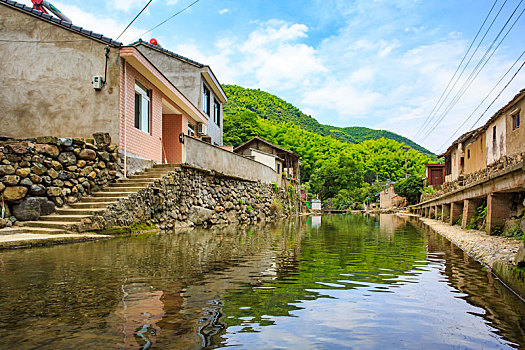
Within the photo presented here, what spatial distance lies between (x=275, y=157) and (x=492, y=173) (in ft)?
79.0

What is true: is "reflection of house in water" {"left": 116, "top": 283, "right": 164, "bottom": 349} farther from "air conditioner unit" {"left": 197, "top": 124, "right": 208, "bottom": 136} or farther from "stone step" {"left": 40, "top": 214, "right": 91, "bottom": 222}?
"air conditioner unit" {"left": 197, "top": 124, "right": 208, "bottom": 136}

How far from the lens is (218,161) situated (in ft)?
56.7

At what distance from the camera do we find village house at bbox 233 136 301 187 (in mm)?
33156

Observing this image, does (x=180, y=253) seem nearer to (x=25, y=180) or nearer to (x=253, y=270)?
(x=253, y=270)

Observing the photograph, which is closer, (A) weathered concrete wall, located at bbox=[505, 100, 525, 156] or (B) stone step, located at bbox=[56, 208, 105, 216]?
(B) stone step, located at bbox=[56, 208, 105, 216]

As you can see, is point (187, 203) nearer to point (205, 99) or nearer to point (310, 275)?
point (310, 275)

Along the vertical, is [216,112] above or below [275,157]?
above

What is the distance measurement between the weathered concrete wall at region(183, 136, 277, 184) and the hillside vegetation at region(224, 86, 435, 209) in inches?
1053

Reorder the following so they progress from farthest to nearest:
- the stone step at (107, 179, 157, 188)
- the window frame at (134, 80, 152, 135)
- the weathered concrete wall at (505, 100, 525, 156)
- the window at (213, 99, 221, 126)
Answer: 1. the window at (213, 99, 221, 126)
2. the weathered concrete wall at (505, 100, 525, 156)
3. the window frame at (134, 80, 152, 135)
4. the stone step at (107, 179, 157, 188)

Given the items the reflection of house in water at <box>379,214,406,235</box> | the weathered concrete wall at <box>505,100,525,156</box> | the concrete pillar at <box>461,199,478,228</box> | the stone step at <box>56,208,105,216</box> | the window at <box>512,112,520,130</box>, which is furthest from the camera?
the window at <box>512,112,520,130</box>

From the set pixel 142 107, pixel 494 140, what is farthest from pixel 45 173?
pixel 494 140

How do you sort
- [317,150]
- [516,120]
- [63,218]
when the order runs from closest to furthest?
[63,218], [516,120], [317,150]

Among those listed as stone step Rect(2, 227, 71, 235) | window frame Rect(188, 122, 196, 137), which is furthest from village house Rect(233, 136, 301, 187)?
stone step Rect(2, 227, 71, 235)

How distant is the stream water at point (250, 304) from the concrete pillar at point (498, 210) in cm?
483
